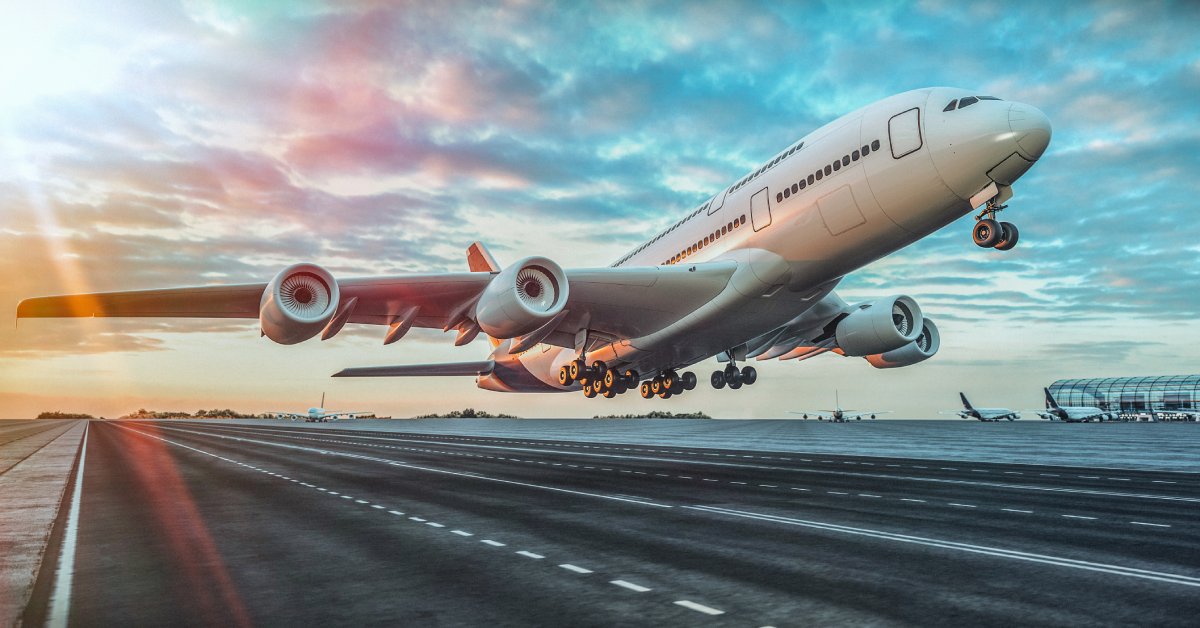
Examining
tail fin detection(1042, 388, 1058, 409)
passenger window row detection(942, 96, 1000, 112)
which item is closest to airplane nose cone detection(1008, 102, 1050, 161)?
passenger window row detection(942, 96, 1000, 112)

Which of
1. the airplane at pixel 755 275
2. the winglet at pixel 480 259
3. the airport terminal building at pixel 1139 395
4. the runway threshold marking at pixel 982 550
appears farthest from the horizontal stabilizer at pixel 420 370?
the airport terminal building at pixel 1139 395

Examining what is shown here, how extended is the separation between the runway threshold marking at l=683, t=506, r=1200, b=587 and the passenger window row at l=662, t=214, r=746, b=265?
1162cm

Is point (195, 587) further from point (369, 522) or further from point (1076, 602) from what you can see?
point (1076, 602)

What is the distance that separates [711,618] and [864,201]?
15.6 meters

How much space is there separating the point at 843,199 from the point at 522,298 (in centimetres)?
1011

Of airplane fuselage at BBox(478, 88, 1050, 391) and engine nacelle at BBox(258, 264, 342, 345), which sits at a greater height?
airplane fuselage at BBox(478, 88, 1050, 391)

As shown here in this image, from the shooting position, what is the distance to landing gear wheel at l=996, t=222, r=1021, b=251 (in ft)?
56.1

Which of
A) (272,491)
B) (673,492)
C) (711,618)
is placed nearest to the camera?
(711,618)

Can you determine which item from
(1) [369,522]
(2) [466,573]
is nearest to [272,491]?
(1) [369,522]

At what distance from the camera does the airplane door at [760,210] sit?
22.7m

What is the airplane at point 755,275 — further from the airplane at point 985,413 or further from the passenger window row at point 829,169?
the airplane at point 985,413

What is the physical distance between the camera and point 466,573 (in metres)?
9.61

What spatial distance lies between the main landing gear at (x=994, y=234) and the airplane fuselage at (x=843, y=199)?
1.00 meters

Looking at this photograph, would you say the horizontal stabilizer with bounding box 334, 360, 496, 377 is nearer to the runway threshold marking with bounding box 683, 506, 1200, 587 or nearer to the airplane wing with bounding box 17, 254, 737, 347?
the airplane wing with bounding box 17, 254, 737, 347
